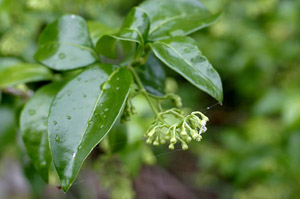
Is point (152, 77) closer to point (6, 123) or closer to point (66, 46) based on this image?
point (66, 46)

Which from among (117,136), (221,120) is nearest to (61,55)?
(117,136)

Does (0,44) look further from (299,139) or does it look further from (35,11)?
(299,139)

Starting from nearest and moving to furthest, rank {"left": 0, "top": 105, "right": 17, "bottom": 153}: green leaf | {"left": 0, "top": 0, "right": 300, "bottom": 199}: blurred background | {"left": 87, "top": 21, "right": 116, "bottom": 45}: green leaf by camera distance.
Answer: {"left": 87, "top": 21, "right": 116, "bottom": 45}: green leaf, {"left": 0, "top": 105, "right": 17, "bottom": 153}: green leaf, {"left": 0, "top": 0, "right": 300, "bottom": 199}: blurred background

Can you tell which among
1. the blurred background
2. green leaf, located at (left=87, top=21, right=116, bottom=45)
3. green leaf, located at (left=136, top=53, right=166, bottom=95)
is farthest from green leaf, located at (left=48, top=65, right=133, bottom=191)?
the blurred background

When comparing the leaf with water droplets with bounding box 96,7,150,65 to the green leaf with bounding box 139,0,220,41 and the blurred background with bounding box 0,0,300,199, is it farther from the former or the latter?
the blurred background with bounding box 0,0,300,199

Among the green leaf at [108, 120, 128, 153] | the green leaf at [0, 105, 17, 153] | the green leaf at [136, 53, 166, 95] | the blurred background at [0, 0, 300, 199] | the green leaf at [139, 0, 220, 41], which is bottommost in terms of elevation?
the blurred background at [0, 0, 300, 199]
